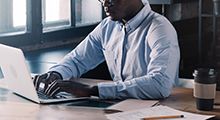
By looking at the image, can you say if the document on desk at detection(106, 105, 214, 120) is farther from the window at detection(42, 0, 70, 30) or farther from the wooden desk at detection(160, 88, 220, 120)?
the window at detection(42, 0, 70, 30)

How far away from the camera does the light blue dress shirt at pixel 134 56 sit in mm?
2053

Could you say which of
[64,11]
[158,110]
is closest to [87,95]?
[158,110]

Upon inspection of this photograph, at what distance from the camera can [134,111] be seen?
182cm

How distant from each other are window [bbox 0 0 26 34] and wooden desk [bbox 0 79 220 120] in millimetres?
1224

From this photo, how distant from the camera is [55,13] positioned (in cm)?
359

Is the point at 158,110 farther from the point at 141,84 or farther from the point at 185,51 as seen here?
the point at 185,51

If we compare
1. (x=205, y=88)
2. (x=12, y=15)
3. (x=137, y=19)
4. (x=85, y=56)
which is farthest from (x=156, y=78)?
(x=12, y=15)

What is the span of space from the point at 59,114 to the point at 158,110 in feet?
1.25

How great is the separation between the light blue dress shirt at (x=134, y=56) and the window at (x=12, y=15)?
2.88ft

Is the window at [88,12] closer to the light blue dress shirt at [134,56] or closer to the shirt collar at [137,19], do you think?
the light blue dress shirt at [134,56]

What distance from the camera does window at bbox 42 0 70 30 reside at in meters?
3.47

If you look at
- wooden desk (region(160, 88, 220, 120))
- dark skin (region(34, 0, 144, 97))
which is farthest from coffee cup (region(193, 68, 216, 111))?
dark skin (region(34, 0, 144, 97))

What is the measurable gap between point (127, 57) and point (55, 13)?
138 cm

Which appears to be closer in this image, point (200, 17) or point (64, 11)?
point (64, 11)
